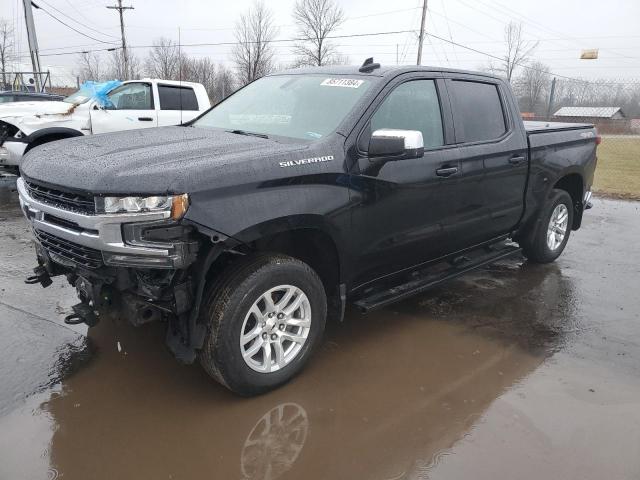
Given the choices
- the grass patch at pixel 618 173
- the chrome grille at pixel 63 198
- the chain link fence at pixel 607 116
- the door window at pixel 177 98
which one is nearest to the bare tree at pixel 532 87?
the chain link fence at pixel 607 116

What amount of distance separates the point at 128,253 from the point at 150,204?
0.88 feet

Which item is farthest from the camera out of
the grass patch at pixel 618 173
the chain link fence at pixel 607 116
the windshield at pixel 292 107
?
the chain link fence at pixel 607 116

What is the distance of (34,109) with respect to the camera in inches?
330

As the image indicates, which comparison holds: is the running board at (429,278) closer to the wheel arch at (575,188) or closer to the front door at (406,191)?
the front door at (406,191)

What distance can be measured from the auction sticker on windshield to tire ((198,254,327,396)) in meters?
1.41

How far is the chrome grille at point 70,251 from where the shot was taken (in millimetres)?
2703

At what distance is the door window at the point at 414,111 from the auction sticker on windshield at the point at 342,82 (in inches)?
10.2

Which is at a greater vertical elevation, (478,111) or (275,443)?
(478,111)

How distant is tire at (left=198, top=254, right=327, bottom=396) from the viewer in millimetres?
2850

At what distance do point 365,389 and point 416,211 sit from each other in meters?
1.31

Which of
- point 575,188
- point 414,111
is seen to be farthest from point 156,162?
point 575,188

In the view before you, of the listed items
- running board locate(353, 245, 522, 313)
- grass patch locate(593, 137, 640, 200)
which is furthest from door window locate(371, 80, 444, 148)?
grass patch locate(593, 137, 640, 200)

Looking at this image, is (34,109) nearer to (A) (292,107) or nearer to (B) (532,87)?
(A) (292,107)

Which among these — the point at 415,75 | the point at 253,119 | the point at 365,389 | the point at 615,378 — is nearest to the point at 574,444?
the point at 615,378
